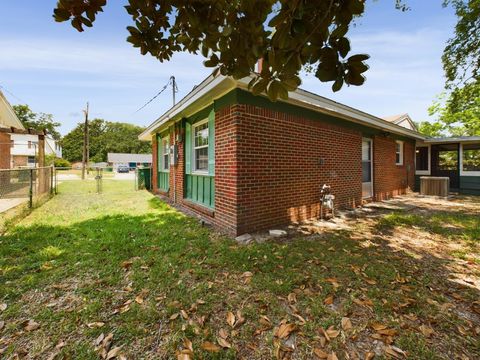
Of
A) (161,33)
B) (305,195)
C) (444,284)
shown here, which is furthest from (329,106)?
(161,33)

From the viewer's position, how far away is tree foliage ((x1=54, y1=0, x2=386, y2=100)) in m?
1.33

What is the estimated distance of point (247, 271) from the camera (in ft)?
10.3

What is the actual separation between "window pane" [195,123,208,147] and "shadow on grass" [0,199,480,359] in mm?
2855

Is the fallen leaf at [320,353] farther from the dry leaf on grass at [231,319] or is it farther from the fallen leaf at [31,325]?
the fallen leaf at [31,325]

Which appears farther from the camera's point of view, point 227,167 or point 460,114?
point 460,114

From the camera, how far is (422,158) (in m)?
14.0

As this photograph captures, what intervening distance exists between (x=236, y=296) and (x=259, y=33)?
2.60 metres

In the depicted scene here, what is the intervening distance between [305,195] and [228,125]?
277cm

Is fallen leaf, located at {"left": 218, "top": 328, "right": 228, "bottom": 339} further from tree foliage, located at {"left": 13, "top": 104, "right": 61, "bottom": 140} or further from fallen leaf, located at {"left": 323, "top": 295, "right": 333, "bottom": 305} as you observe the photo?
tree foliage, located at {"left": 13, "top": 104, "right": 61, "bottom": 140}

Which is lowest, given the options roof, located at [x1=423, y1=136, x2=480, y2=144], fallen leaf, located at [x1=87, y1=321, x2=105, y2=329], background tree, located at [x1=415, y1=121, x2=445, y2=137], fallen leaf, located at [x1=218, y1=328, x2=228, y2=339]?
fallen leaf, located at [x1=218, y1=328, x2=228, y2=339]

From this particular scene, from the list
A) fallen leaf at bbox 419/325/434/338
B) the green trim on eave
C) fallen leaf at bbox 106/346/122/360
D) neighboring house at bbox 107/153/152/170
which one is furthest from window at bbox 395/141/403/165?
neighboring house at bbox 107/153/152/170

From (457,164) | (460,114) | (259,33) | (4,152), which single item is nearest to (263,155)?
(259,33)

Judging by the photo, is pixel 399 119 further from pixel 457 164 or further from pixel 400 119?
pixel 457 164

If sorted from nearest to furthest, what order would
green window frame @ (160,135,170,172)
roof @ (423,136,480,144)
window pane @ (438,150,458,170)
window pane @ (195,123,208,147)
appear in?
window pane @ (195,123,208,147) → green window frame @ (160,135,170,172) → roof @ (423,136,480,144) → window pane @ (438,150,458,170)
